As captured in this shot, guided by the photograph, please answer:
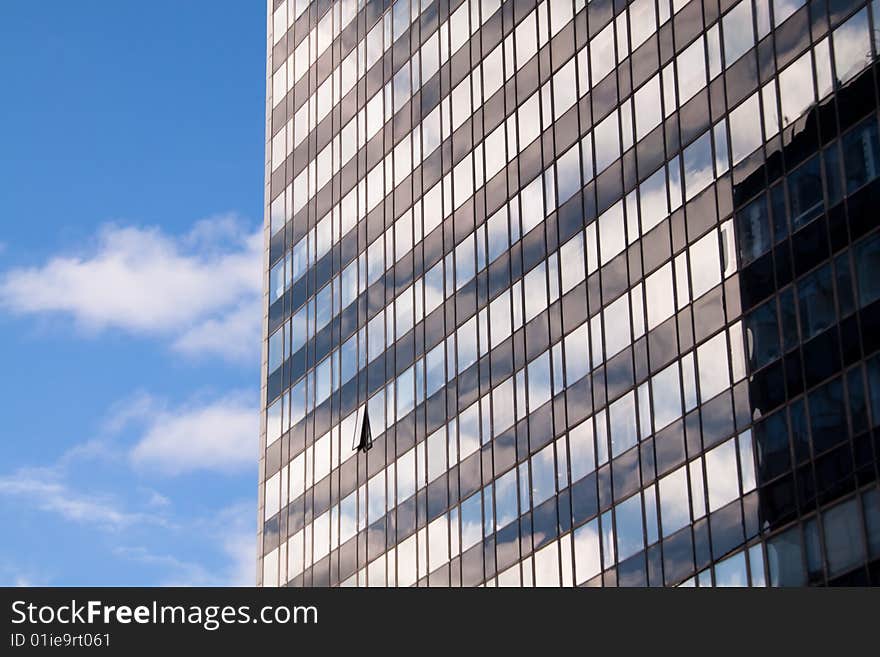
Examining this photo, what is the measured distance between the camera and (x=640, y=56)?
67188mm

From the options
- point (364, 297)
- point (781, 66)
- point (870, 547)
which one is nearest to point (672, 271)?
point (781, 66)

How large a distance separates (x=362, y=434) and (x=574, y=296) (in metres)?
15.9

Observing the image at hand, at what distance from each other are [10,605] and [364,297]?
48788mm

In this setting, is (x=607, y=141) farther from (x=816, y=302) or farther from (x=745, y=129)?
(x=816, y=302)

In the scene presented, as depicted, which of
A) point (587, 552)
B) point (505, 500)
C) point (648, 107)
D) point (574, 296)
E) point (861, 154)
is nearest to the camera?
point (861, 154)

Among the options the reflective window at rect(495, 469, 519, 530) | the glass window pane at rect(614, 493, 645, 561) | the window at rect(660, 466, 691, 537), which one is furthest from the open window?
the window at rect(660, 466, 691, 537)

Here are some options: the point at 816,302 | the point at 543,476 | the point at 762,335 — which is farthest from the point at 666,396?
the point at 816,302

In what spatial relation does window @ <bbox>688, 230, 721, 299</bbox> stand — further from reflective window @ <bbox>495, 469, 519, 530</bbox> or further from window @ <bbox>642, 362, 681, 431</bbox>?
reflective window @ <bbox>495, 469, 519, 530</bbox>

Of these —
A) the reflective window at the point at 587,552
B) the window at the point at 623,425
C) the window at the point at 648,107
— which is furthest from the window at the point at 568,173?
the reflective window at the point at 587,552

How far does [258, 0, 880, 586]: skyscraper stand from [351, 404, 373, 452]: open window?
0.27m

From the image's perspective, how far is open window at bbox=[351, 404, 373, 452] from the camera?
8169 centimetres

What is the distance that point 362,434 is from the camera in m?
81.8

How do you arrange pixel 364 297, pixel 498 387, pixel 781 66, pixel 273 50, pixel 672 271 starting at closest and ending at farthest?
1. pixel 781 66
2. pixel 672 271
3. pixel 498 387
4. pixel 364 297
5. pixel 273 50

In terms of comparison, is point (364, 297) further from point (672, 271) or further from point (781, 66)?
point (781, 66)
